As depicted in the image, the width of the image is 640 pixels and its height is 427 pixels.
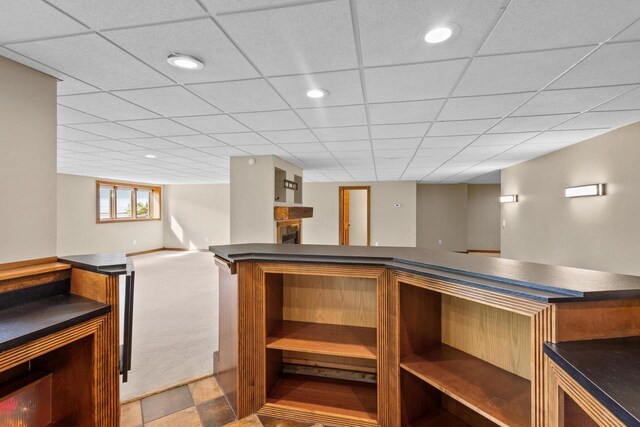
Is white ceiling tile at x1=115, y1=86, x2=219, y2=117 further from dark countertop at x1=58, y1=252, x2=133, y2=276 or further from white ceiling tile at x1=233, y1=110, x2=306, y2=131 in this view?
dark countertop at x1=58, y1=252, x2=133, y2=276

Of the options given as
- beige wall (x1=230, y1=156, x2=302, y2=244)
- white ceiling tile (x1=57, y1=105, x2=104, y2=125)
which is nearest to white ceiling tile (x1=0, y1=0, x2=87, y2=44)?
white ceiling tile (x1=57, y1=105, x2=104, y2=125)

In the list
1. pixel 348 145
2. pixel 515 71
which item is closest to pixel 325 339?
pixel 515 71

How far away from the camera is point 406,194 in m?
8.85

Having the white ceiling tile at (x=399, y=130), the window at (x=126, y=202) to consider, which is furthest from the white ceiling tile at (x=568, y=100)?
the window at (x=126, y=202)

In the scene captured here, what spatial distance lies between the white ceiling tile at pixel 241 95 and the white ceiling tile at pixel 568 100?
2.09 metres

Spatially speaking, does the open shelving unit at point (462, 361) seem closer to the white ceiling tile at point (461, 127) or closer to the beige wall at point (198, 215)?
the white ceiling tile at point (461, 127)

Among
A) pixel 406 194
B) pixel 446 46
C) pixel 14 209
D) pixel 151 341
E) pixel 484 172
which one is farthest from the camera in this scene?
pixel 406 194

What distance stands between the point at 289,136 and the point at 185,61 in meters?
1.85

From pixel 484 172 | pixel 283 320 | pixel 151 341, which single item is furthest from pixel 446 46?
pixel 484 172

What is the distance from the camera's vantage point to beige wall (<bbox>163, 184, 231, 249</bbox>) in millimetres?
10112

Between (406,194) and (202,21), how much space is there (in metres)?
8.07

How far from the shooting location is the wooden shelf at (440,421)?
1.73 metres

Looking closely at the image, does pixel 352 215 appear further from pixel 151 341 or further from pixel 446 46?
pixel 446 46

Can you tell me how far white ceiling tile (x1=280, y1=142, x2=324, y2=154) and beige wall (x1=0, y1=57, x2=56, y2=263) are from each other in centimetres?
250
